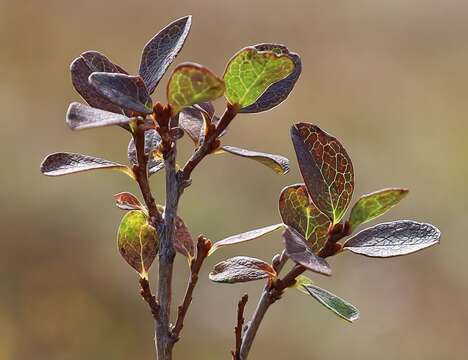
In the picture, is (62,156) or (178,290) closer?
(62,156)

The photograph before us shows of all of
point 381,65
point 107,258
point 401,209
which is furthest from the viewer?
point 381,65

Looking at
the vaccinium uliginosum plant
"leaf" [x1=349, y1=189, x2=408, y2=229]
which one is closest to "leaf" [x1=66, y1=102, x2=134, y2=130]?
the vaccinium uliginosum plant

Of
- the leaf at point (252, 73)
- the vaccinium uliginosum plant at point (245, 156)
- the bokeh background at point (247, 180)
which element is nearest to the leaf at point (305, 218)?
the vaccinium uliginosum plant at point (245, 156)

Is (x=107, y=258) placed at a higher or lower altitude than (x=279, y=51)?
lower

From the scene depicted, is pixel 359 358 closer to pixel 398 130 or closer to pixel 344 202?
pixel 398 130

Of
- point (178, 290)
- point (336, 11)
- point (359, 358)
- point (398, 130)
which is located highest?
point (336, 11)

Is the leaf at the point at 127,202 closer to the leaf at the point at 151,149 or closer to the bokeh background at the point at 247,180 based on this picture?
the leaf at the point at 151,149

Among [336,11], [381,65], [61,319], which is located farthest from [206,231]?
[336,11]
